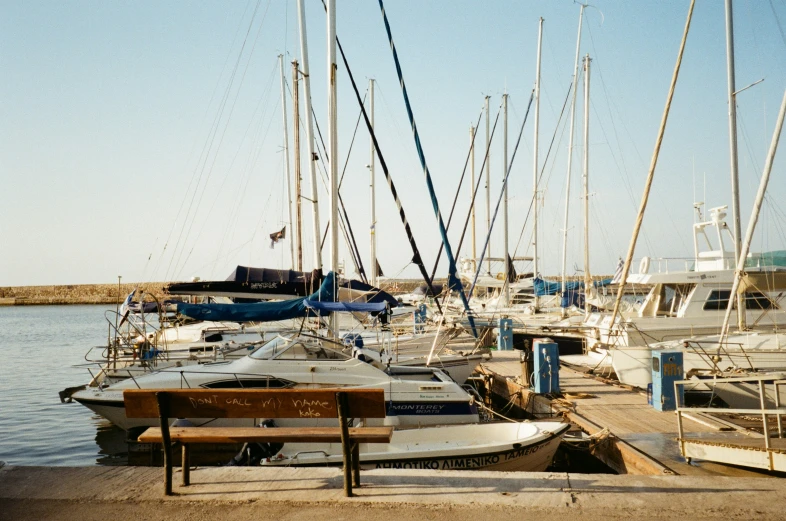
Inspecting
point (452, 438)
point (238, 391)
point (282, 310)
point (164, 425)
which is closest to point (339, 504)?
point (238, 391)

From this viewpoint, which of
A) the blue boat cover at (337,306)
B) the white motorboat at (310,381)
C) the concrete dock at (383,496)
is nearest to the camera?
the concrete dock at (383,496)

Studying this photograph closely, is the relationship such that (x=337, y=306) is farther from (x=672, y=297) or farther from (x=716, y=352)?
(x=672, y=297)

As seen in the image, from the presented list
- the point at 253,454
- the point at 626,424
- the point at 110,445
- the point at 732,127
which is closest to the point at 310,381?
the point at 253,454

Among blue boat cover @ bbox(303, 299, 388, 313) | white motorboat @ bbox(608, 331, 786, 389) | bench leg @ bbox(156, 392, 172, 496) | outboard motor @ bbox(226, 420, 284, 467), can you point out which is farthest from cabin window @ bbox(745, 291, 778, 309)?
bench leg @ bbox(156, 392, 172, 496)

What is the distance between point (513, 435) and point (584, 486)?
334 centimetres

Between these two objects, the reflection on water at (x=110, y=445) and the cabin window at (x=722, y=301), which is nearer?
the reflection on water at (x=110, y=445)

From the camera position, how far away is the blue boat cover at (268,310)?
48.9ft

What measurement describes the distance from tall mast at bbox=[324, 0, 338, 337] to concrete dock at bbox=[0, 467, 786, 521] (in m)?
9.14

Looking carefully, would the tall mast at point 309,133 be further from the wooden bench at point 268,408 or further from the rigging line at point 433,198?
the wooden bench at point 268,408

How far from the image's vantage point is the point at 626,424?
400 inches

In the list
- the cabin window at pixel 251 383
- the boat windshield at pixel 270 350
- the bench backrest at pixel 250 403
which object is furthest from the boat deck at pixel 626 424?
the boat windshield at pixel 270 350

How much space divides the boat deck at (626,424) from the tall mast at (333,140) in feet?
16.9

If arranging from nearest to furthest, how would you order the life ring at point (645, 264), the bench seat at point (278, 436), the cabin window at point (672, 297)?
the bench seat at point (278, 436) → the cabin window at point (672, 297) → the life ring at point (645, 264)

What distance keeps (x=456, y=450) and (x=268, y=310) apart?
26.4ft
